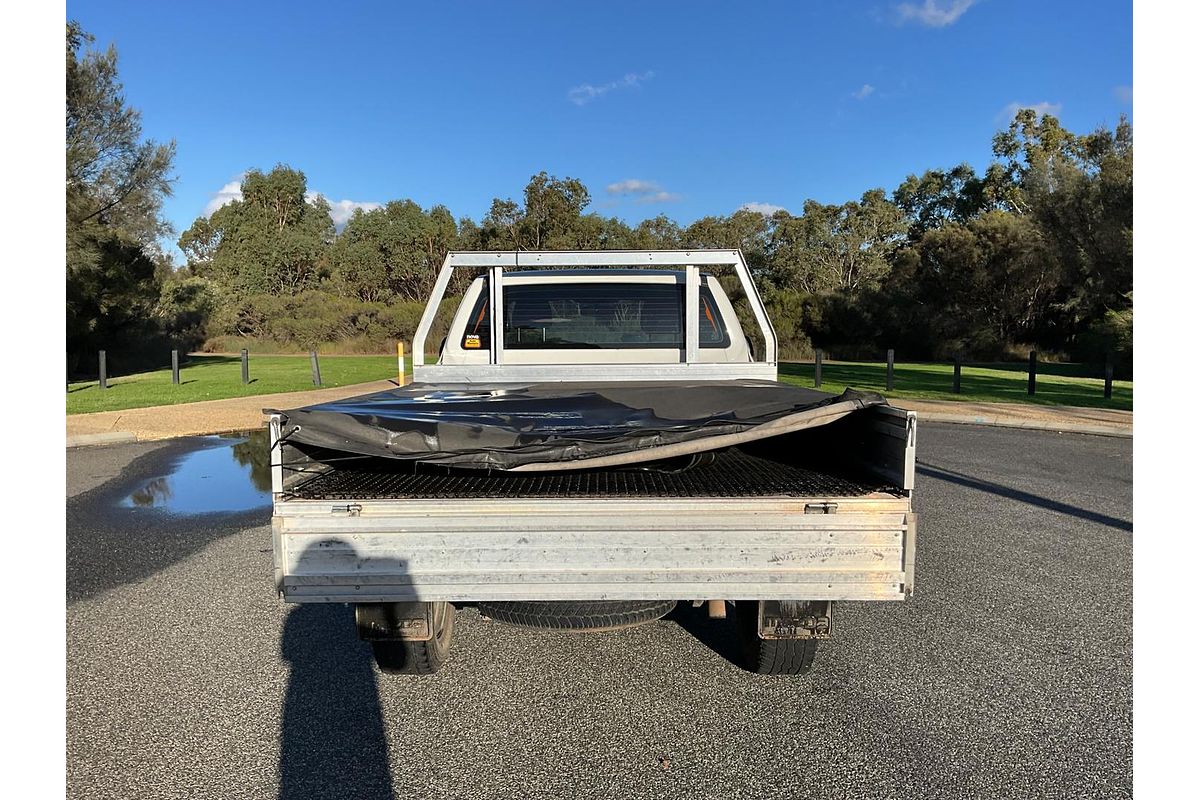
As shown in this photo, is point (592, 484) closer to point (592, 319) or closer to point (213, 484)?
point (592, 319)

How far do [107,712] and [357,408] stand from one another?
172cm

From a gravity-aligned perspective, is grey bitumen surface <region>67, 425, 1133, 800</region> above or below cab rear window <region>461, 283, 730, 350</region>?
below

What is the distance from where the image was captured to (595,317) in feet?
16.5

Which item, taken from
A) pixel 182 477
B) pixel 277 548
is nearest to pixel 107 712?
pixel 277 548

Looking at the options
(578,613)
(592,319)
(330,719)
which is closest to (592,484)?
(578,613)

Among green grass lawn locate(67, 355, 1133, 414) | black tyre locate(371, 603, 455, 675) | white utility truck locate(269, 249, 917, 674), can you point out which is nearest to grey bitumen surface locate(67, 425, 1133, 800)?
black tyre locate(371, 603, 455, 675)

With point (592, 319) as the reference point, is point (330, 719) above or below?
below

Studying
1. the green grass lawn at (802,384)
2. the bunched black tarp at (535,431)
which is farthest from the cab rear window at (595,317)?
the green grass lawn at (802,384)

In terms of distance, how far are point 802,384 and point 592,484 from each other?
17130mm

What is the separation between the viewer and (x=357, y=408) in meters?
3.33

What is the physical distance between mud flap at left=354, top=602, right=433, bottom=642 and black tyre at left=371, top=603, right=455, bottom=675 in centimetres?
12

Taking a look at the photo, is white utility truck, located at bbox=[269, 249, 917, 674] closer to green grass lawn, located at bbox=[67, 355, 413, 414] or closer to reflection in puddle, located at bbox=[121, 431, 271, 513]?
reflection in puddle, located at bbox=[121, 431, 271, 513]

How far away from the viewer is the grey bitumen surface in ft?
9.05

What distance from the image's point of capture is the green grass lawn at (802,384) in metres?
16.0
